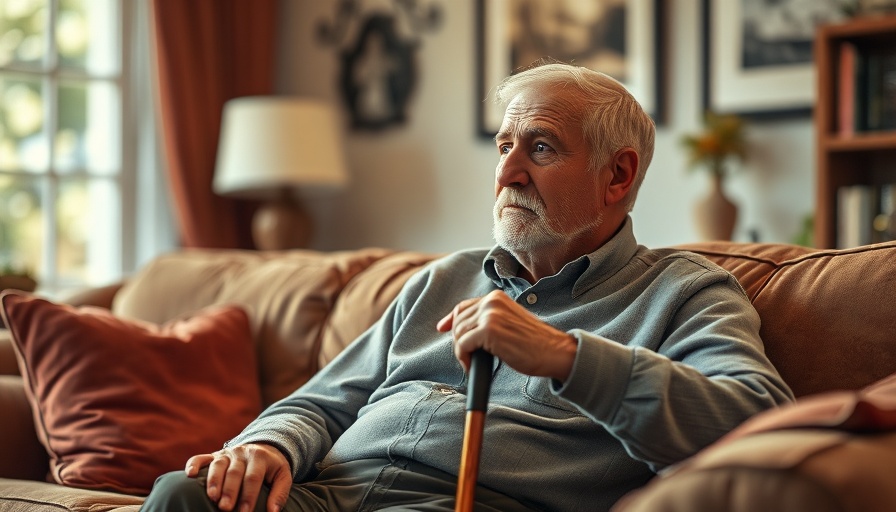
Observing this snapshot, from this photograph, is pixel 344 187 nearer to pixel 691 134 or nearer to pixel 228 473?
pixel 691 134

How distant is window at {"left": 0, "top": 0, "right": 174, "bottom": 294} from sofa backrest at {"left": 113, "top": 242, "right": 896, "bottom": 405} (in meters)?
1.34

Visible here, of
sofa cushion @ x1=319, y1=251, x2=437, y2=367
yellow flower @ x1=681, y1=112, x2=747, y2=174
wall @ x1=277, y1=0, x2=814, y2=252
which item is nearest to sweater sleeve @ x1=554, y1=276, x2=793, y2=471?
sofa cushion @ x1=319, y1=251, x2=437, y2=367

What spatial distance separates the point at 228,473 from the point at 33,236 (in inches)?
109

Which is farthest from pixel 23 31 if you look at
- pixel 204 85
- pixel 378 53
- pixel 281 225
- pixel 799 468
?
pixel 799 468

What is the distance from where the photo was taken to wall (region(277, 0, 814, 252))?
11.2ft

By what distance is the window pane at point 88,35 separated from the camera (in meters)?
4.04

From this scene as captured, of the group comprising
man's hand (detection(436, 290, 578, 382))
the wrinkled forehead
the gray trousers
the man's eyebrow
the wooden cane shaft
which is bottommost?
the gray trousers

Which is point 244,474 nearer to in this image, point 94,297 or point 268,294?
point 268,294

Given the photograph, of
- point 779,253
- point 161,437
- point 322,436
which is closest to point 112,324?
point 161,437

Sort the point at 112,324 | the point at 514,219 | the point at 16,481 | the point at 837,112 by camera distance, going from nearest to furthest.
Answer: the point at 514,219 < the point at 16,481 < the point at 112,324 < the point at 837,112

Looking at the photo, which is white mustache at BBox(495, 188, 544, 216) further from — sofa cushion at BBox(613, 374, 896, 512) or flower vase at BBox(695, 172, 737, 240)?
flower vase at BBox(695, 172, 737, 240)

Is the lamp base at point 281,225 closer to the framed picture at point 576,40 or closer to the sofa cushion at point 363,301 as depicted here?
the framed picture at point 576,40

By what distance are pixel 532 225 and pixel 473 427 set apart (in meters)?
0.45

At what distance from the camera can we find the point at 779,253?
185 centimetres
